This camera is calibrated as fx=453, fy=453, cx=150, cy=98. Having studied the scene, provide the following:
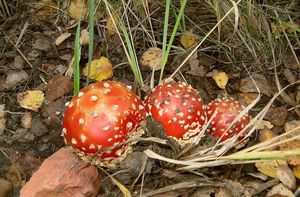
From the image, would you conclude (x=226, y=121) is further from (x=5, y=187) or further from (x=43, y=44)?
(x=43, y=44)

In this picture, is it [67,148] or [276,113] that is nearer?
[67,148]

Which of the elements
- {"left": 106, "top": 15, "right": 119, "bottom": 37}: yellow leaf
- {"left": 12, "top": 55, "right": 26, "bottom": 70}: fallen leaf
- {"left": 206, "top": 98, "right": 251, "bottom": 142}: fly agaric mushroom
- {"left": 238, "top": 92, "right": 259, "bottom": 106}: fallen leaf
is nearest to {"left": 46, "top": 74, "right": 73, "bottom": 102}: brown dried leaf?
{"left": 12, "top": 55, "right": 26, "bottom": 70}: fallen leaf

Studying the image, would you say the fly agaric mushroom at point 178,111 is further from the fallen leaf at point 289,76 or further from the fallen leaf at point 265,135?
the fallen leaf at point 289,76

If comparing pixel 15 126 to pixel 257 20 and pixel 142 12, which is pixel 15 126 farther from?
pixel 257 20

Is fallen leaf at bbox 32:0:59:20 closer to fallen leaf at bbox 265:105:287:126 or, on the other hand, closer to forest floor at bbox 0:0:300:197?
forest floor at bbox 0:0:300:197

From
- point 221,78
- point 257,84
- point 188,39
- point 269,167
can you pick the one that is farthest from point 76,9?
point 269,167

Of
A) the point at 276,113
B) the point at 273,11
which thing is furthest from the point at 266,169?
the point at 273,11

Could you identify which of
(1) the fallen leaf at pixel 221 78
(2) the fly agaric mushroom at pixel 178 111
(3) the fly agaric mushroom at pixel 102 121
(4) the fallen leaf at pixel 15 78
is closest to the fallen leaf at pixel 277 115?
(1) the fallen leaf at pixel 221 78
